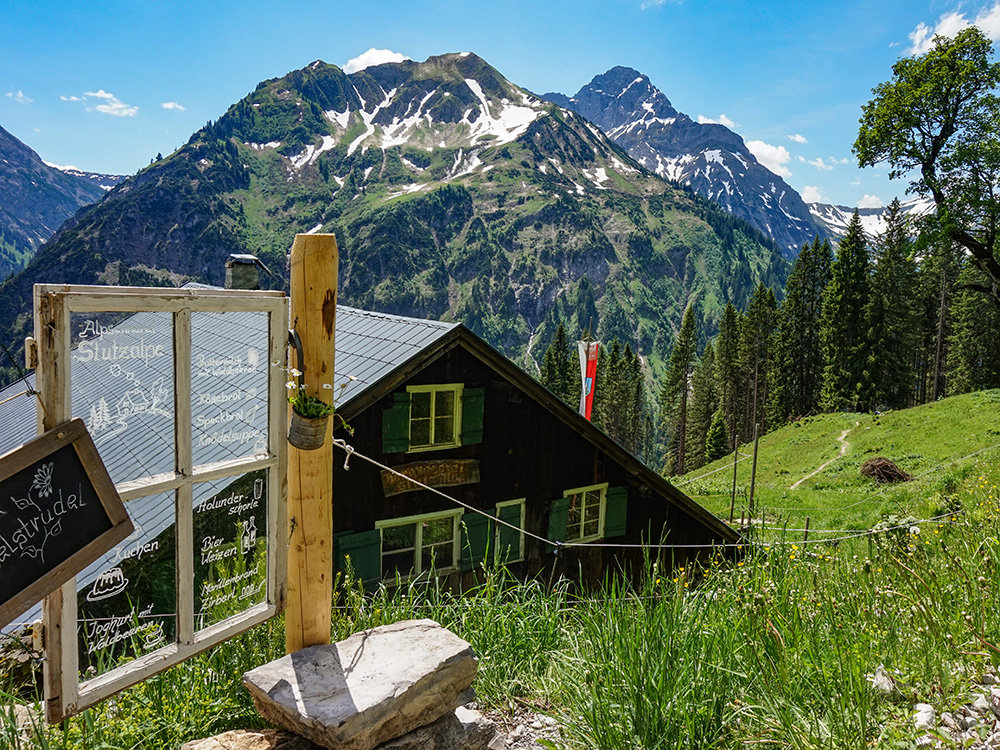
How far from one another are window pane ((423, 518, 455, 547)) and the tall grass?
7.67m

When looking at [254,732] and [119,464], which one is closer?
[254,732]

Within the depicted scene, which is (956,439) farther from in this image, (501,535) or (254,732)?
(254,732)

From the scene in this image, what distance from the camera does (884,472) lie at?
25906mm

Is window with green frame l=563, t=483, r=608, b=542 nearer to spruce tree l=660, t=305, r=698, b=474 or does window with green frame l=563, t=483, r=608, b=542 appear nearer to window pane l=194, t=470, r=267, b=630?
window pane l=194, t=470, r=267, b=630

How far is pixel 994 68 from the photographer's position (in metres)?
19.7

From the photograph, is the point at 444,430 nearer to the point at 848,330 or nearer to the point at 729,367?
the point at 848,330

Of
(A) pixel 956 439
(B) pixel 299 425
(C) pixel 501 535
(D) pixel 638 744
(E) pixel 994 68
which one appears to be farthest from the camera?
(A) pixel 956 439

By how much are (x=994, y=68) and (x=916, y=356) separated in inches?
2140

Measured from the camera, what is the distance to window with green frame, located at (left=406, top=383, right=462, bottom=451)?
12.5m

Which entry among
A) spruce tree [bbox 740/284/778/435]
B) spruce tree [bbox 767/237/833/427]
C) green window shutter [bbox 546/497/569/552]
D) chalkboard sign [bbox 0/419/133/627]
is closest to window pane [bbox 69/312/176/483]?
chalkboard sign [bbox 0/419/133/627]

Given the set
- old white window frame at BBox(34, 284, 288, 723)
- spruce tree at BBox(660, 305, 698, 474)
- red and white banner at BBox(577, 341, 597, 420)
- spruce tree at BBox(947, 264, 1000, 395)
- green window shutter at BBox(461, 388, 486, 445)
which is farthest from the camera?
spruce tree at BBox(660, 305, 698, 474)

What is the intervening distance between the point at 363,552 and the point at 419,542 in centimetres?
121

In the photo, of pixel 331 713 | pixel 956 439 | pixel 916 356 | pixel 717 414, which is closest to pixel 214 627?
pixel 331 713

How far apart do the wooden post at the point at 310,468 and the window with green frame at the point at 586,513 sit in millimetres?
10897
